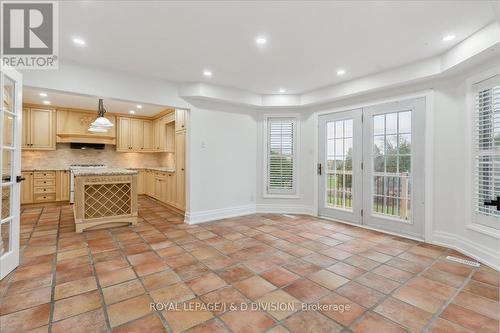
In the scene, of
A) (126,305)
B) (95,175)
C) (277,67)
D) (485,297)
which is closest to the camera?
(126,305)

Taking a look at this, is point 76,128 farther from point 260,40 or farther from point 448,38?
point 448,38

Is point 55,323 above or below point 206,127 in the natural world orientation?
below

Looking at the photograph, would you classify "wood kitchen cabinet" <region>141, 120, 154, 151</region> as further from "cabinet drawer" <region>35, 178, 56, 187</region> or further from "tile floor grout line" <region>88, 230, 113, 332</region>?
"tile floor grout line" <region>88, 230, 113, 332</region>

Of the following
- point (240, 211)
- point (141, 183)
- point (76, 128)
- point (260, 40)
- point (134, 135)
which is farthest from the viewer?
point (141, 183)

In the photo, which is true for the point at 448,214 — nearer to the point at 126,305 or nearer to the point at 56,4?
the point at 126,305

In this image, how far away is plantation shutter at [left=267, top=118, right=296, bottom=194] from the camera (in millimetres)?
5379

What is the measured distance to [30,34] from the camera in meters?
2.62

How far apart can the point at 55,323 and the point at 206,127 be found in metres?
3.63

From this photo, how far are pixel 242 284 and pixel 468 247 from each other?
9.73 feet

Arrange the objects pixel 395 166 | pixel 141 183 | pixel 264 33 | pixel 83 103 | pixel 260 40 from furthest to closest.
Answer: pixel 141 183 → pixel 83 103 → pixel 395 166 → pixel 260 40 → pixel 264 33

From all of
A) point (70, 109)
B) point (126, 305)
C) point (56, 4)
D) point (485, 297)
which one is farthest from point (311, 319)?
point (70, 109)

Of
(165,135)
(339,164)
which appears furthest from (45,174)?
(339,164)

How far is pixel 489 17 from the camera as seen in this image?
2357 millimetres

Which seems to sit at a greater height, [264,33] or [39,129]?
[264,33]
